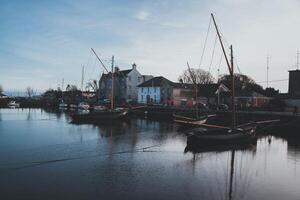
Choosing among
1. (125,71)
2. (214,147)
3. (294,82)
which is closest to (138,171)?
(214,147)

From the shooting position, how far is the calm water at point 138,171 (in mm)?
16562

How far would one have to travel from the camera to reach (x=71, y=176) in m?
19.2

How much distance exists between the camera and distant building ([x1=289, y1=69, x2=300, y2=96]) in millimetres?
66750

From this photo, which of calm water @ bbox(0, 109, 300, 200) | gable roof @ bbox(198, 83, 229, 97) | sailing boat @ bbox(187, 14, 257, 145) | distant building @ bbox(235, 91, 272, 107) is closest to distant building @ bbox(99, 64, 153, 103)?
gable roof @ bbox(198, 83, 229, 97)

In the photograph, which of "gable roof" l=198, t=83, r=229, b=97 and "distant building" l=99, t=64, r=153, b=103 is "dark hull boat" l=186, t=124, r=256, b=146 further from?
"distant building" l=99, t=64, r=153, b=103

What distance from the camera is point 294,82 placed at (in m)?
67.5

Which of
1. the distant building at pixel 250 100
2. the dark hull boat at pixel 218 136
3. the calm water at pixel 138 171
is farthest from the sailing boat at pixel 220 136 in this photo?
the distant building at pixel 250 100

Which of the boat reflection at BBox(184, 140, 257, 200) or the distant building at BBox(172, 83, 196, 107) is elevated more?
the distant building at BBox(172, 83, 196, 107)

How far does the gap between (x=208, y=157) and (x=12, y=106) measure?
98954 millimetres

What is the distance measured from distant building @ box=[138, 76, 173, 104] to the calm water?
192 feet

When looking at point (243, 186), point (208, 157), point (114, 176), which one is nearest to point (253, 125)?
point (208, 157)

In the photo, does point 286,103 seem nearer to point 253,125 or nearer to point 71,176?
point 253,125

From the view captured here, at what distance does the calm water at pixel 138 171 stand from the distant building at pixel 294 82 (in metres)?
38.0

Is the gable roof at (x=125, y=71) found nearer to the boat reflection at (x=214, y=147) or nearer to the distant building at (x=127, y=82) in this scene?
the distant building at (x=127, y=82)
